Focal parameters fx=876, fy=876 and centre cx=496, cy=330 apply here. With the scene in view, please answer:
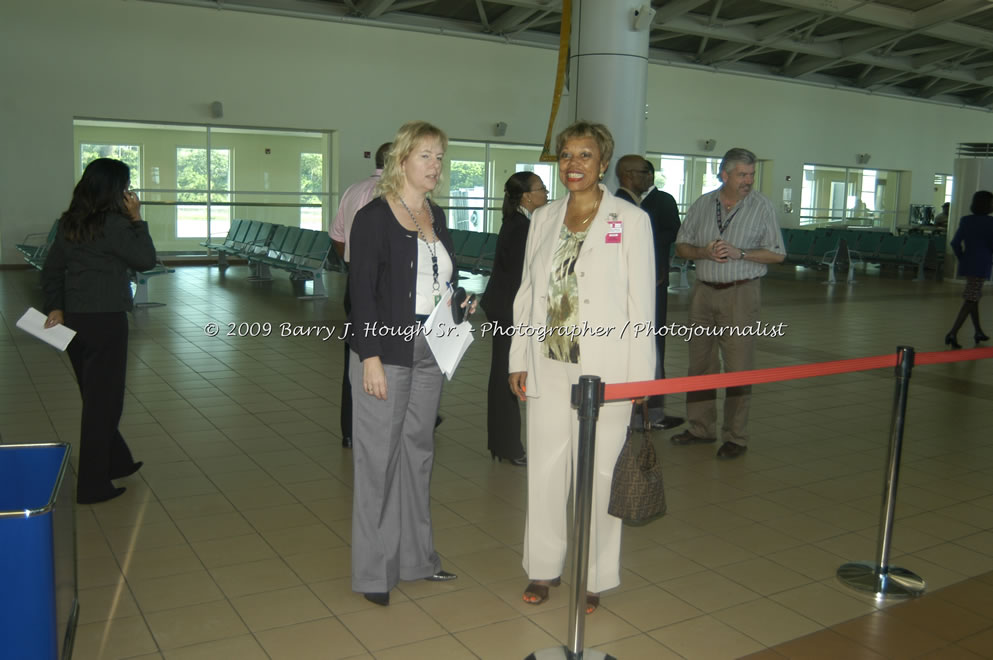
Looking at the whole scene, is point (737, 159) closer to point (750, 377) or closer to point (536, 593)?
point (750, 377)

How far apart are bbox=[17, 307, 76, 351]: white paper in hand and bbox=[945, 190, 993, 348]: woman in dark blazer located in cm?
892

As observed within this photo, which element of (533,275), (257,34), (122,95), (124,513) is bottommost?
(124,513)

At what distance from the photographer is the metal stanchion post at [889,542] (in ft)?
11.4

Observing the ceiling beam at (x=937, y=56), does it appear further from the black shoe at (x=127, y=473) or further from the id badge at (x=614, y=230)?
the black shoe at (x=127, y=473)

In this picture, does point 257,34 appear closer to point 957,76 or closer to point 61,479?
point 61,479

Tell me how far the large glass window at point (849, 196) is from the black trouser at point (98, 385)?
23.3 m

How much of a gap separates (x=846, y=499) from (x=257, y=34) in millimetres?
15133

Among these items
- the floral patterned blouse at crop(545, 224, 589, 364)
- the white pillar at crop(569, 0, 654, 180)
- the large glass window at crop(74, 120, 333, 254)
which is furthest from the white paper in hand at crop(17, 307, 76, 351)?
the large glass window at crop(74, 120, 333, 254)

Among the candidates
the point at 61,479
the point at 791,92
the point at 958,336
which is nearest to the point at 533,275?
the point at 61,479

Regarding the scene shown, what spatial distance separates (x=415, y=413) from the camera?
3238 mm

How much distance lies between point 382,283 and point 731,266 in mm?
2805

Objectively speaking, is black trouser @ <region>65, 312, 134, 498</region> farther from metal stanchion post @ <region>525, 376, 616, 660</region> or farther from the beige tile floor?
metal stanchion post @ <region>525, 376, 616, 660</region>

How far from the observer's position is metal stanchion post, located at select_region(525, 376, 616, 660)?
268cm

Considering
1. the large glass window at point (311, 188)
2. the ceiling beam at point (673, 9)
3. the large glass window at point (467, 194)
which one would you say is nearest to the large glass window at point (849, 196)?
the ceiling beam at point (673, 9)
